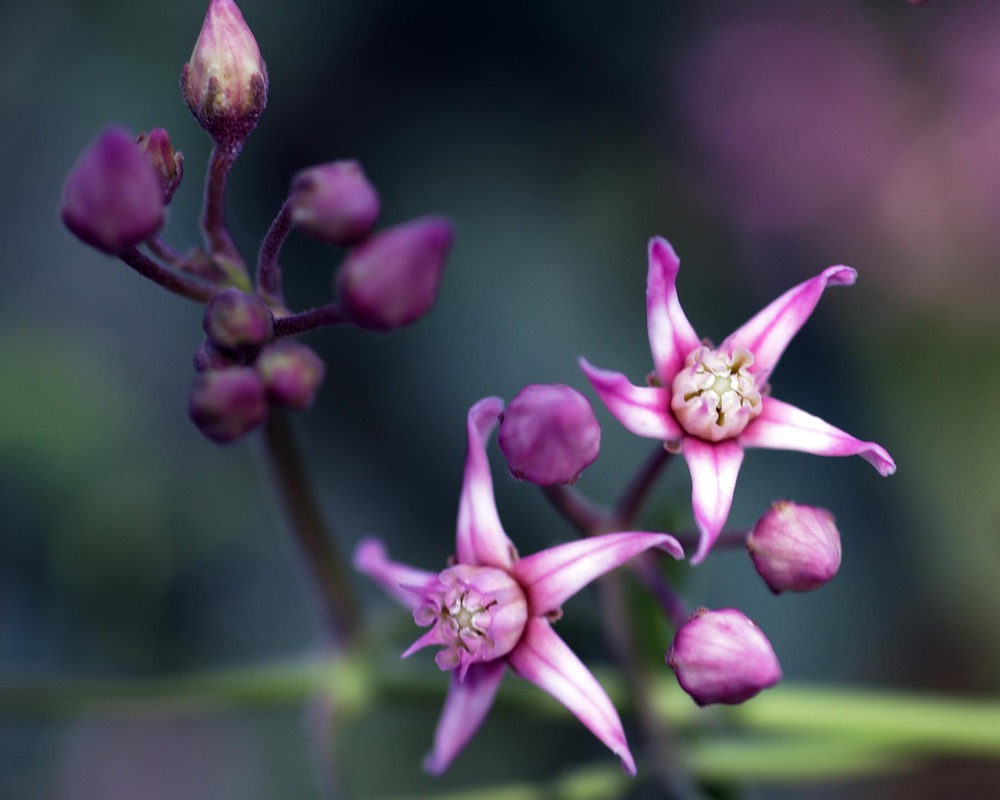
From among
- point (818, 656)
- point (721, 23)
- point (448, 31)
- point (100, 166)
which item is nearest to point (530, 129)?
point (448, 31)

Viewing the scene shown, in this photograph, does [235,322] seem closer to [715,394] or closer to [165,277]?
[165,277]

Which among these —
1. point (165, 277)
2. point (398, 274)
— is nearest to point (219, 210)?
Result: point (165, 277)

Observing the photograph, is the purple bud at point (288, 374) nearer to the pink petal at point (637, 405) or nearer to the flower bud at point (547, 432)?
the flower bud at point (547, 432)

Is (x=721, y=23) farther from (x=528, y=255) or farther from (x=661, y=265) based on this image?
(x=661, y=265)

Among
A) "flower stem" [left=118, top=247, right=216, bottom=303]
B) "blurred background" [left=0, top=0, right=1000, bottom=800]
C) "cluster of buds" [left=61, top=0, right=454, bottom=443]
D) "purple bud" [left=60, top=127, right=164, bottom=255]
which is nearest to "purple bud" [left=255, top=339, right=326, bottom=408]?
"cluster of buds" [left=61, top=0, right=454, bottom=443]

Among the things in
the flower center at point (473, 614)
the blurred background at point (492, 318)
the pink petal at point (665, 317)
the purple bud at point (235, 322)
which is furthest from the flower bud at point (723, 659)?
the blurred background at point (492, 318)

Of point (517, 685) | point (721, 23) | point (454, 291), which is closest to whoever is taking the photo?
point (517, 685)
